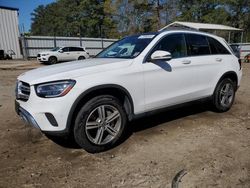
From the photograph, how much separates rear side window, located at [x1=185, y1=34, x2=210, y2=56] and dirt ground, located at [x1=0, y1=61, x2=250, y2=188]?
4.37 feet

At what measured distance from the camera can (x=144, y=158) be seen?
350cm

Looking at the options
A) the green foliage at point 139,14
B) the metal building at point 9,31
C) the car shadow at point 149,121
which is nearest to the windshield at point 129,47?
the car shadow at point 149,121

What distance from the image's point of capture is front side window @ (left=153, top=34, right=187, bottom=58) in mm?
4387

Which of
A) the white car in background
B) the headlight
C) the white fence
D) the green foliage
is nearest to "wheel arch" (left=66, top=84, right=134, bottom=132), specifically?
the headlight

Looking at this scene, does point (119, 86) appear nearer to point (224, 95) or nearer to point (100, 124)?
point (100, 124)

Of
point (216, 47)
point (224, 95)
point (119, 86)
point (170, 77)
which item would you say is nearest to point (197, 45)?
point (216, 47)

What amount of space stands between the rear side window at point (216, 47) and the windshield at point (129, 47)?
60.0 inches

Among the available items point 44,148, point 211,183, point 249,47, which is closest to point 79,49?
point 249,47

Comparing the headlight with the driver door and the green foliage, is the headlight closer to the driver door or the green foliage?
the driver door

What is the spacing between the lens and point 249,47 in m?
28.3

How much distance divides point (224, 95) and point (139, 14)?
132 feet

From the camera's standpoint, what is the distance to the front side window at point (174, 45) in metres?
4.39

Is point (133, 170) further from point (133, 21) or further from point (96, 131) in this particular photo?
point (133, 21)

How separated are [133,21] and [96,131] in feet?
138
